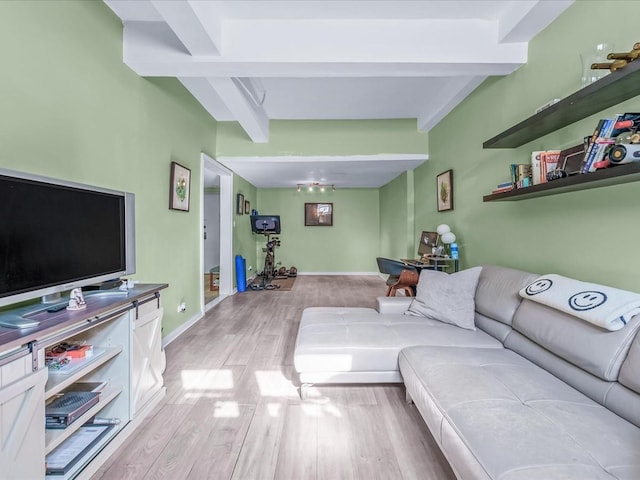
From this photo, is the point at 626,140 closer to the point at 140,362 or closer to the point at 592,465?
the point at 592,465

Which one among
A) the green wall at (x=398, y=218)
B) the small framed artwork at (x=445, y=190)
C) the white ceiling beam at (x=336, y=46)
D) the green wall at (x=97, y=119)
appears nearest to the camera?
the green wall at (x=97, y=119)

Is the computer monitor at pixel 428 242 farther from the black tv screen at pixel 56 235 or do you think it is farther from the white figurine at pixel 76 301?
the white figurine at pixel 76 301

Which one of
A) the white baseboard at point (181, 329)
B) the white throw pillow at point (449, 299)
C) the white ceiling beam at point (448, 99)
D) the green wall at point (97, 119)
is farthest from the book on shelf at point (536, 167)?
the white baseboard at point (181, 329)

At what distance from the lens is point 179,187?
3.07 metres

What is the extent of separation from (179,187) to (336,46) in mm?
2053

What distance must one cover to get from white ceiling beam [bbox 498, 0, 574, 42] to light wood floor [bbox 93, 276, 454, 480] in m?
2.67

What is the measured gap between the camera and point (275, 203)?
7.33 metres

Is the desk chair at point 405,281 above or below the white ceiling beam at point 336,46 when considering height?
below

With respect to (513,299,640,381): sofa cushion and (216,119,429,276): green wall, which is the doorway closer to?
(216,119,429,276): green wall

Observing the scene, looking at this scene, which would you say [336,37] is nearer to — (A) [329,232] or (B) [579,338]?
(B) [579,338]

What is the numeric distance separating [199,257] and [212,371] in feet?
5.77

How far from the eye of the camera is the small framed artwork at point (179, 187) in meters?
2.92

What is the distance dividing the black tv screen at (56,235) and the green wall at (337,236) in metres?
5.60

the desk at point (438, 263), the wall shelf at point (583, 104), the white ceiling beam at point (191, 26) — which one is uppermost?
the white ceiling beam at point (191, 26)
